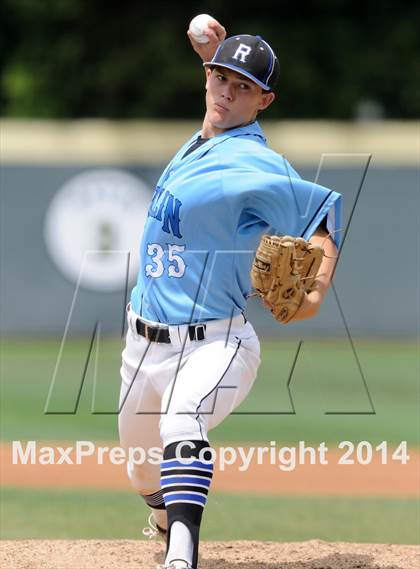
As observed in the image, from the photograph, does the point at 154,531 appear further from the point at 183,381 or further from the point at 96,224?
the point at 96,224

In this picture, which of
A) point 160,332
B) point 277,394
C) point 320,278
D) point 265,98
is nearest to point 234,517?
point 160,332

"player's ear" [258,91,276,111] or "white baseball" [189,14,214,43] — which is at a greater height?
"white baseball" [189,14,214,43]

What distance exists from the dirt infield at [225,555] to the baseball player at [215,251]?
33.8 inches

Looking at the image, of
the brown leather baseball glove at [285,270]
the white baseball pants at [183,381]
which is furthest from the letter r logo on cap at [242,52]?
the white baseball pants at [183,381]

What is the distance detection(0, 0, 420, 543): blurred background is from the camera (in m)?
7.18

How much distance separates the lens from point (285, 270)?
4.26 metres

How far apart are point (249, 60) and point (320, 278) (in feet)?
2.96

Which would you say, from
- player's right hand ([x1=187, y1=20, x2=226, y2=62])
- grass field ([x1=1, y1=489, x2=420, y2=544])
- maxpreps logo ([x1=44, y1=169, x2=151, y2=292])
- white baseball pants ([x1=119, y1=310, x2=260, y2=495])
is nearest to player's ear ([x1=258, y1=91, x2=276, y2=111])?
player's right hand ([x1=187, y1=20, x2=226, y2=62])

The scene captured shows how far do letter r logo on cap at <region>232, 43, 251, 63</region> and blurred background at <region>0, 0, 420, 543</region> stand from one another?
9.01 ft

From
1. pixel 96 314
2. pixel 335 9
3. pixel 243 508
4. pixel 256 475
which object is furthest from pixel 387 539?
pixel 335 9

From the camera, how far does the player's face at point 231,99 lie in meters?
4.52

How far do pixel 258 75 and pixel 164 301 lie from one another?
960mm

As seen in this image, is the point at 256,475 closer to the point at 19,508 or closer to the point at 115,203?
the point at 19,508
